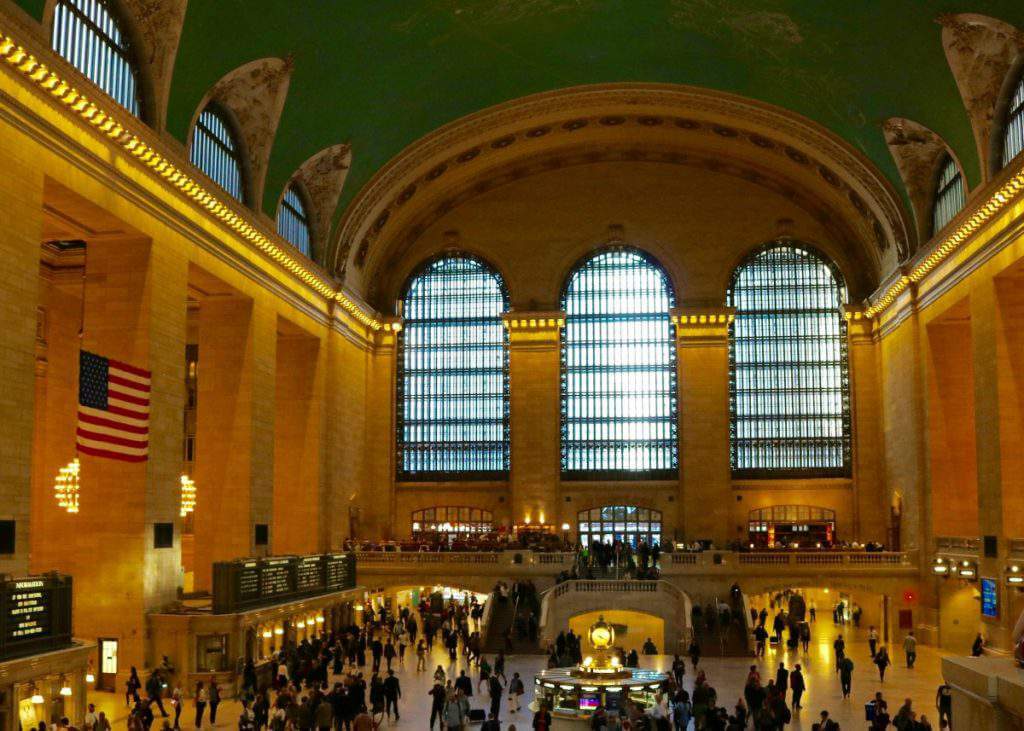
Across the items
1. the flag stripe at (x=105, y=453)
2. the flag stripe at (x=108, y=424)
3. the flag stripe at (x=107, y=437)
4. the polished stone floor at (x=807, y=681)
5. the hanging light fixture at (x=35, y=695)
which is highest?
the flag stripe at (x=108, y=424)

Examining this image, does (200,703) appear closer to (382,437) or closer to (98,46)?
(98,46)

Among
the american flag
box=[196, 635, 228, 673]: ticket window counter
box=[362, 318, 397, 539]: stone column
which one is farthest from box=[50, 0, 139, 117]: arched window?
box=[362, 318, 397, 539]: stone column

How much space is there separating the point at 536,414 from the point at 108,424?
2320cm

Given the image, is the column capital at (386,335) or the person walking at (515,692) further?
the column capital at (386,335)

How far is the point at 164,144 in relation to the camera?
24.3 meters

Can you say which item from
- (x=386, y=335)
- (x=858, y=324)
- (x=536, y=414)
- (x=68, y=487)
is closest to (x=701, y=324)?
(x=858, y=324)

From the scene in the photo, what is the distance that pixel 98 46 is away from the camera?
2262 centimetres

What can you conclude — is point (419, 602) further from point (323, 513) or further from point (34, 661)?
point (34, 661)

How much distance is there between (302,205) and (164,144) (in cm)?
1163

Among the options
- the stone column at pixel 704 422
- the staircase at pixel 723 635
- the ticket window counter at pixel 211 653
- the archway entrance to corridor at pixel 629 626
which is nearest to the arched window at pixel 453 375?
the stone column at pixel 704 422

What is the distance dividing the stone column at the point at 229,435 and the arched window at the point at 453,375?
42.5ft

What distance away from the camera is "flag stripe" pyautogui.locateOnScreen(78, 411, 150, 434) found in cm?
2064

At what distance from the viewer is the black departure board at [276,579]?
2330 centimetres

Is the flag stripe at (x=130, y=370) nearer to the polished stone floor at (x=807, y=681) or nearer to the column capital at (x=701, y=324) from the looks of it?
the polished stone floor at (x=807, y=681)
